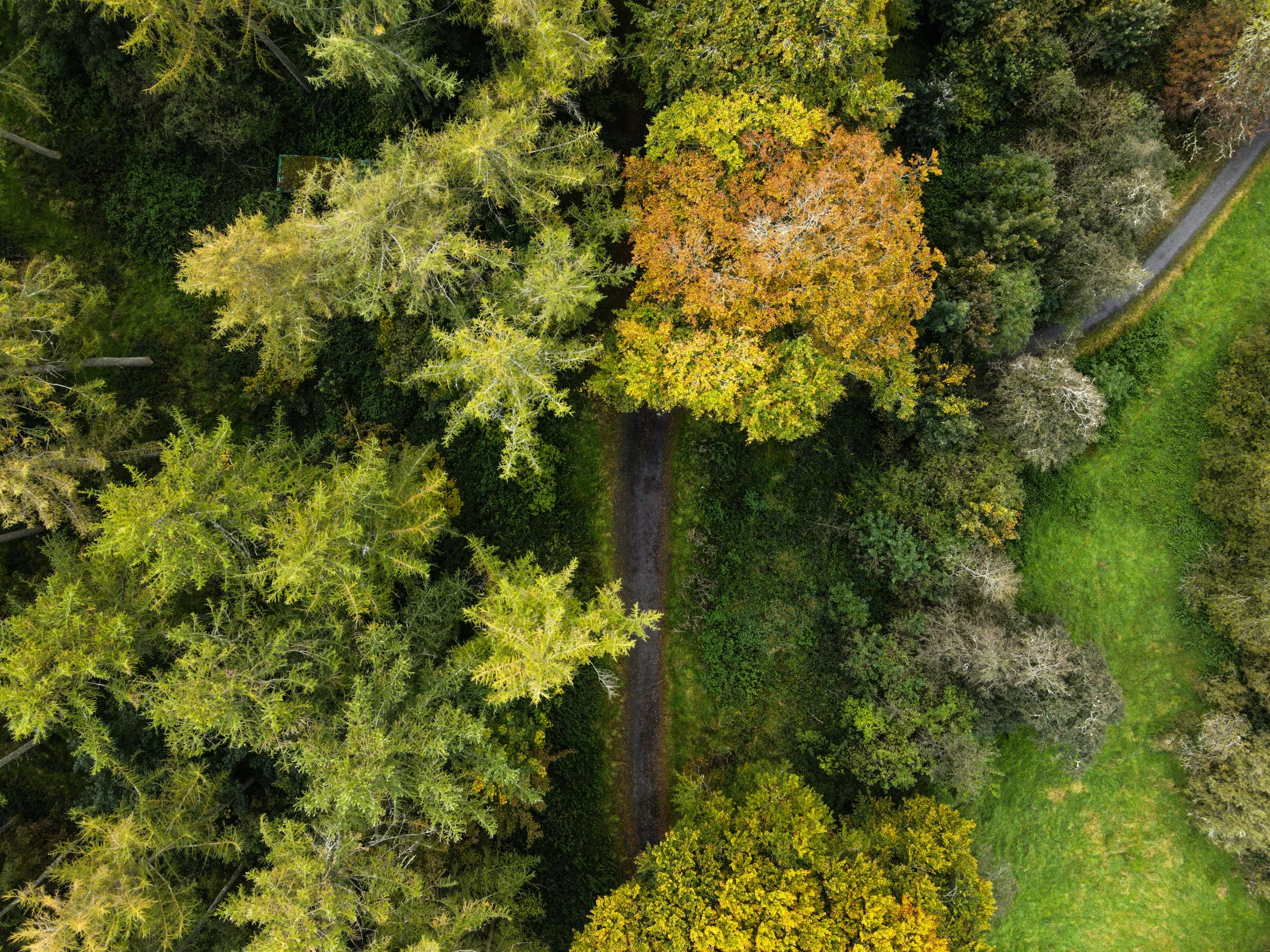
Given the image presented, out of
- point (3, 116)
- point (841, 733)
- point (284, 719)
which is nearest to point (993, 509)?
point (841, 733)

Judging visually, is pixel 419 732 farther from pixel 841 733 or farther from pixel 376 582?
pixel 841 733

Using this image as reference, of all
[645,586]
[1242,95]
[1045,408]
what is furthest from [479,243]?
[1242,95]

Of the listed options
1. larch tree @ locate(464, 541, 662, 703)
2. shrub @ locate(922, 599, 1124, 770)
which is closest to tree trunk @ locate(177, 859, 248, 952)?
larch tree @ locate(464, 541, 662, 703)

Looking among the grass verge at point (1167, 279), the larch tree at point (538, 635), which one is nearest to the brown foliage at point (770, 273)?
the larch tree at point (538, 635)

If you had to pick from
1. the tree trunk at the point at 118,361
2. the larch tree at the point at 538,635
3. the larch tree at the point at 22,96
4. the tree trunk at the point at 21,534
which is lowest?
the tree trunk at the point at 21,534

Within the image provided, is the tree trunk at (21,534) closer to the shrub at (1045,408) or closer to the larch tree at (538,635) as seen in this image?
the larch tree at (538,635)

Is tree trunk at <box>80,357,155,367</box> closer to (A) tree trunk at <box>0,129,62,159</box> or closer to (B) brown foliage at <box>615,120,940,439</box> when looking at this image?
(A) tree trunk at <box>0,129,62,159</box>

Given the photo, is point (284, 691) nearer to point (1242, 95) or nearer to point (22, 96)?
point (22, 96)
